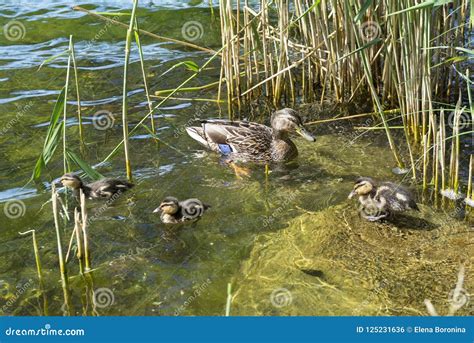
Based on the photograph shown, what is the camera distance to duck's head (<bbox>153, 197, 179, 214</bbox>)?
5875mm

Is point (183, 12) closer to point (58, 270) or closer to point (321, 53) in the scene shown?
point (321, 53)

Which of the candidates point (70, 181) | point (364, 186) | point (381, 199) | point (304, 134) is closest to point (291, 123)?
point (304, 134)

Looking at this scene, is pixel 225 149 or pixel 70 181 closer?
pixel 70 181

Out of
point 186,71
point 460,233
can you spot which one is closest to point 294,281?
point 460,233

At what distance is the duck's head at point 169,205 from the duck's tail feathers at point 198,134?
161 centimetres

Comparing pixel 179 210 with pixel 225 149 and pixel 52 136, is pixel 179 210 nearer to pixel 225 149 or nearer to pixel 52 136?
pixel 52 136

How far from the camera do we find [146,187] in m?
6.63

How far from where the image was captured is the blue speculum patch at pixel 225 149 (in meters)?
7.46

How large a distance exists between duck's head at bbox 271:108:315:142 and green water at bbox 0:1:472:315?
269 mm

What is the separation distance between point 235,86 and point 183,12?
3615 millimetres

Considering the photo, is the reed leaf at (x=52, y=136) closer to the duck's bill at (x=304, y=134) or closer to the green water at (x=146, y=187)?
the green water at (x=146, y=187)

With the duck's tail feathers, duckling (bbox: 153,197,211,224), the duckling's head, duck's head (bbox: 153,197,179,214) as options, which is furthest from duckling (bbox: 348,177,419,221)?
the duckling's head

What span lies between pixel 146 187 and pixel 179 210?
77cm

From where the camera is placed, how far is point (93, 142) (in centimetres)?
753
